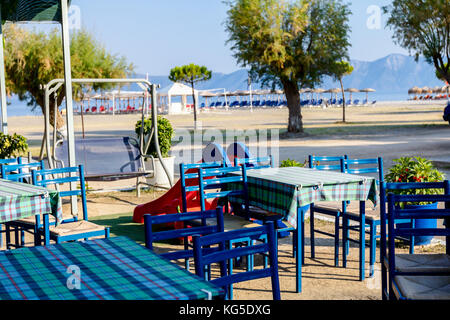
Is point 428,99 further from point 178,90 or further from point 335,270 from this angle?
point 335,270

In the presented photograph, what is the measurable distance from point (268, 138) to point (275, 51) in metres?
3.11

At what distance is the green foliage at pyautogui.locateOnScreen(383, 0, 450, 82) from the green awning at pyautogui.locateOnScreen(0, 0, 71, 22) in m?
15.3

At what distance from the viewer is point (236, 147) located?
6.88m

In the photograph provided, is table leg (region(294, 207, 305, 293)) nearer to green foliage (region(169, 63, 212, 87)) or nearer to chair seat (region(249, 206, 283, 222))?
chair seat (region(249, 206, 283, 222))

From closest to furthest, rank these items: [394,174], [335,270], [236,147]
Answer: [335,270]
[394,174]
[236,147]

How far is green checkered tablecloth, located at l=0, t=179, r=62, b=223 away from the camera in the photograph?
3.98m

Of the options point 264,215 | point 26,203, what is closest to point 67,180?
point 26,203

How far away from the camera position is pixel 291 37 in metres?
20.4

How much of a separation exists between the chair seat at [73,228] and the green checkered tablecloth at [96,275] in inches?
70.4

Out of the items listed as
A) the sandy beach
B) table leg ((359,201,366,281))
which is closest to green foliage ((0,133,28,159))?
the sandy beach

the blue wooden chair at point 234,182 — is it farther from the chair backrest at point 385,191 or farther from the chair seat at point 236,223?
the chair backrest at point 385,191

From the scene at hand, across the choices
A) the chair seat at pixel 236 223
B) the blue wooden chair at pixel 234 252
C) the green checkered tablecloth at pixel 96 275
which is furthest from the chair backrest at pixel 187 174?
the blue wooden chair at pixel 234 252

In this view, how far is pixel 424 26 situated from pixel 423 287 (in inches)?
772
